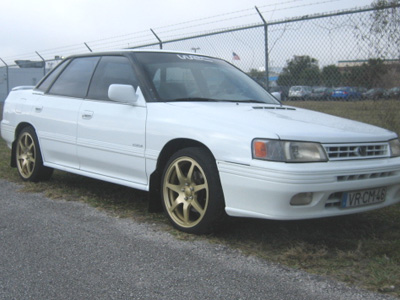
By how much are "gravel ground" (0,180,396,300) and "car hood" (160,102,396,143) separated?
0.89 meters

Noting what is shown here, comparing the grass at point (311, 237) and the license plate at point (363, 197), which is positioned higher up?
the license plate at point (363, 197)

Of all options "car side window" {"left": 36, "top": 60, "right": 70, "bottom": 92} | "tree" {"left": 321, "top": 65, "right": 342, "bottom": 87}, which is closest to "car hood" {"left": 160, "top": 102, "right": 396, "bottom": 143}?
"car side window" {"left": 36, "top": 60, "right": 70, "bottom": 92}

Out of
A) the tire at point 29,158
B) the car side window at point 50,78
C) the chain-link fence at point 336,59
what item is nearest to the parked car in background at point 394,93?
the chain-link fence at point 336,59

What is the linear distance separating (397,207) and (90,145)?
306cm

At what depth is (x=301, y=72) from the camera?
7.20 m

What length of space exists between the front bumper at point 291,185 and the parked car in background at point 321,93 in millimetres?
3231

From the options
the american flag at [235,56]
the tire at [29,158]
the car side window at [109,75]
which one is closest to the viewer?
the car side window at [109,75]

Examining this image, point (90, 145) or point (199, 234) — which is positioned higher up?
point (90, 145)

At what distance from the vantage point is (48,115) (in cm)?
558

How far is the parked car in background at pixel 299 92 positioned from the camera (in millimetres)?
7191

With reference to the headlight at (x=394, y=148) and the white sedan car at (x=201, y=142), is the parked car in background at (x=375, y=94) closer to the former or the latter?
the white sedan car at (x=201, y=142)

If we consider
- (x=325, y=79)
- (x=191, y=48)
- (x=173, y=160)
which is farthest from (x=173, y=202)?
(x=191, y=48)

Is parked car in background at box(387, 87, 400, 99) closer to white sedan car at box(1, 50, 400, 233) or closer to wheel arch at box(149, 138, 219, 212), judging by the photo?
white sedan car at box(1, 50, 400, 233)

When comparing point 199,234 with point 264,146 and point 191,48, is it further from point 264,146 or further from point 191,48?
point 191,48
